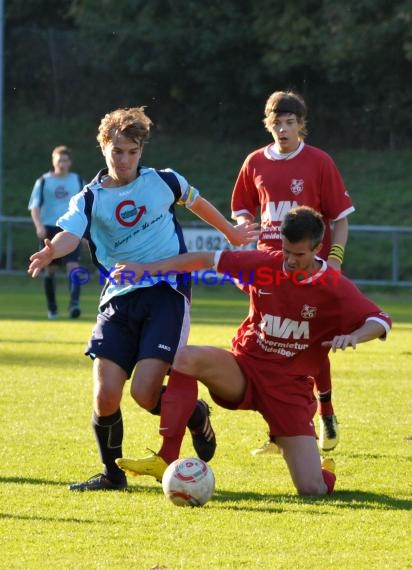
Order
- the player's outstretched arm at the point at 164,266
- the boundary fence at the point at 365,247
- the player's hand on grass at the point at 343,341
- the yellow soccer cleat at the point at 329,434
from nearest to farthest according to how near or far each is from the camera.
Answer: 1. the player's hand on grass at the point at 343,341
2. the player's outstretched arm at the point at 164,266
3. the yellow soccer cleat at the point at 329,434
4. the boundary fence at the point at 365,247

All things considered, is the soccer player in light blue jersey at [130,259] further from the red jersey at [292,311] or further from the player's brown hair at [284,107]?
the player's brown hair at [284,107]

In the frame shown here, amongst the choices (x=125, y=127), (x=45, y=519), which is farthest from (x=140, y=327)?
(x=45, y=519)

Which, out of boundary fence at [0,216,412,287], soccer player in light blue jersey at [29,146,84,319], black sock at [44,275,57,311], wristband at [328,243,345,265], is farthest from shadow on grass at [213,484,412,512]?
boundary fence at [0,216,412,287]

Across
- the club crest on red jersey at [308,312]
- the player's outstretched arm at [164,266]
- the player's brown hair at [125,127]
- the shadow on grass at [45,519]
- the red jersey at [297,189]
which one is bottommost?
the shadow on grass at [45,519]

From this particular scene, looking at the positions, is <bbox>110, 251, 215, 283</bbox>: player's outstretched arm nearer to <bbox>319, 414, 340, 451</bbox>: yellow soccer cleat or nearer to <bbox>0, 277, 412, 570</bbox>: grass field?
<bbox>0, 277, 412, 570</bbox>: grass field

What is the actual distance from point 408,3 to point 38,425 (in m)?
25.6

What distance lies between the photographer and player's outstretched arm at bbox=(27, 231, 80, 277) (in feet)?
20.0

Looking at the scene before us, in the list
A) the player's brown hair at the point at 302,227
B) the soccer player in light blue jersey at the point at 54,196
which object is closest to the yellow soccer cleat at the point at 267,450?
the player's brown hair at the point at 302,227

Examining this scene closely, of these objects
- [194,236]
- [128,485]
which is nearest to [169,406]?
[128,485]

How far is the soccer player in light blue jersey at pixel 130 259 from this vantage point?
20.5ft

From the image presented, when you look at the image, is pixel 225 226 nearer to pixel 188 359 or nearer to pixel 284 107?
pixel 188 359

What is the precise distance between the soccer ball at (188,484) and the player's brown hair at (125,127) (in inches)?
64.7

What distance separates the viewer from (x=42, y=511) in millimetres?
5539

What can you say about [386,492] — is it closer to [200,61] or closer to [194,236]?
[194,236]
